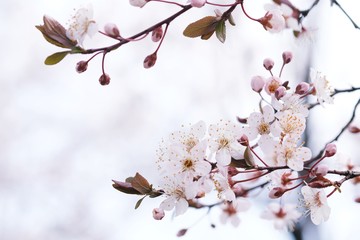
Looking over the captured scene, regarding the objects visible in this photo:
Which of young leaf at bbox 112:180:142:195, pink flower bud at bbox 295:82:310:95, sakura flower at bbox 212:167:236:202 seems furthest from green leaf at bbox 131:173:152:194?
pink flower bud at bbox 295:82:310:95

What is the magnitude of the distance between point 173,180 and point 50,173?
3.43m

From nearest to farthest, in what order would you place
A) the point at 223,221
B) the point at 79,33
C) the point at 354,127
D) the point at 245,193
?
the point at 79,33 < the point at 245,193 < the point at 354,127 < the point at 223,221

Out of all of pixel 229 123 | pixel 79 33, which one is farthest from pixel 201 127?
pixel 79 33

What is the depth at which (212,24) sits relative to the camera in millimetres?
946

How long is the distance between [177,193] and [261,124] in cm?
21

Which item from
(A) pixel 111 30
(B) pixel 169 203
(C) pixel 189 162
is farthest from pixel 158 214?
(A) pixel 111 30

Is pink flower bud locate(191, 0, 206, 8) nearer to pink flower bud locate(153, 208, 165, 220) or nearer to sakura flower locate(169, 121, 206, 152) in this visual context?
sakura flower locate(169, 121, 206, 152)

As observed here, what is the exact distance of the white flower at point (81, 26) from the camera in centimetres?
91

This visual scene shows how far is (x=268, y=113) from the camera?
972 mm

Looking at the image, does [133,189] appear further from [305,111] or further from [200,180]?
[305,111]

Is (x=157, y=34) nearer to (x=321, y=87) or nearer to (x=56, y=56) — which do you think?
(x=56, y=56)

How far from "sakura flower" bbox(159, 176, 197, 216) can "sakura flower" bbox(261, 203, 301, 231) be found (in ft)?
3.86

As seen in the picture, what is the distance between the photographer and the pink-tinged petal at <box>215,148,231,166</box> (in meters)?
0.90

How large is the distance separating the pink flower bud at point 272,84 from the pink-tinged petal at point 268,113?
44 mm
